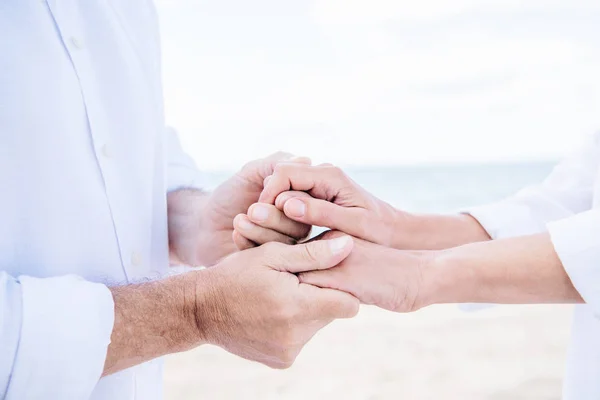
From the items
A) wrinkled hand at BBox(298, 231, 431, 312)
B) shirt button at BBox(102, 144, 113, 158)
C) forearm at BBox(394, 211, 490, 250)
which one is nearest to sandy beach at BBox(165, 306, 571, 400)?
forearm at BBox(394, 211, 490, 250)

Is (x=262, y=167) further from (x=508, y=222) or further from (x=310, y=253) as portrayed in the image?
(x=508, y=222)

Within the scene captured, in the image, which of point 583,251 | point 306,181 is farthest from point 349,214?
point 583,251

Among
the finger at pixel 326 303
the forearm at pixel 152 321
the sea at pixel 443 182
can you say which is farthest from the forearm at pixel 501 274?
the sea at pixel 443 182

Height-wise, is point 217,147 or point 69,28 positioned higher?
point 69,28

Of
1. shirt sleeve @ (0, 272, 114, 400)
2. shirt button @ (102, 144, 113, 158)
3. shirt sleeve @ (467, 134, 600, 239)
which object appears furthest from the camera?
shirt sleeve @ (467, 134, 600, 239)

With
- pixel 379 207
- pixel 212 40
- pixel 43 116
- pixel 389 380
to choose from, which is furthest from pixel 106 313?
pixel 212 40

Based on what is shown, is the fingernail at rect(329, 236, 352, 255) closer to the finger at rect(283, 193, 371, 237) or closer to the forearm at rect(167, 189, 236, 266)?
the finger at rect(283, 193, 371, 237)

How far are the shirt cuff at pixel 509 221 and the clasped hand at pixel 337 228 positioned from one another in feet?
1.15

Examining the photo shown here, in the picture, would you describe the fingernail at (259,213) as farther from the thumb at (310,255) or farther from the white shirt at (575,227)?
the white shirt at (575,227)

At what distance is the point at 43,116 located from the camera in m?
1.30

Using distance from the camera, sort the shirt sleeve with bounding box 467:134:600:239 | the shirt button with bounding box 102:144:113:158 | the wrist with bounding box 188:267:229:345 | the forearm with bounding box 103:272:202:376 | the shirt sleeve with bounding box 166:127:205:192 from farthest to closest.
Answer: the shirt sleeve with bounding box 166:127:205:192 < the shirt sleeve with bounding box 467:134:600:239 < the shirt button with bounding box 102:144:113:158 < the wrist with bounding box 188:267:229:345 < the forearm with bounding box 103:272:202:376

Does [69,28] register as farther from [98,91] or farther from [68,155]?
[68,155]

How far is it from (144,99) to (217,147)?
85.6ft

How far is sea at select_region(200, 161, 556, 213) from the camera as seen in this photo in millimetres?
18594
